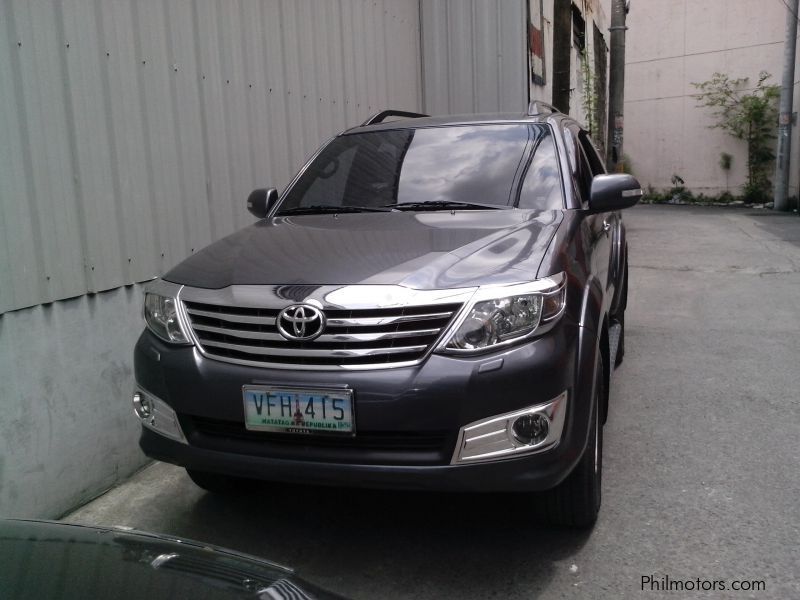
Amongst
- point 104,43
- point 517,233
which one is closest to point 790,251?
point 517,233

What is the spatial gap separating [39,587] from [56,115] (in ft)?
8.84

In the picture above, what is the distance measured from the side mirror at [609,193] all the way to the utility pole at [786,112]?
17015 mm

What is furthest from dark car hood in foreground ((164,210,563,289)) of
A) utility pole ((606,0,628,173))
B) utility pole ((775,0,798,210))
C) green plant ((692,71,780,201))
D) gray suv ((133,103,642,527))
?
green plant ((692,71,780,201))

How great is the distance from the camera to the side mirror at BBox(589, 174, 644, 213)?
3617mm

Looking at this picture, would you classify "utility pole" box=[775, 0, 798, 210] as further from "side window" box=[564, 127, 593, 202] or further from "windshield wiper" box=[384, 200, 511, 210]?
"windshield wiper" box=[384, 200, 511, 210]

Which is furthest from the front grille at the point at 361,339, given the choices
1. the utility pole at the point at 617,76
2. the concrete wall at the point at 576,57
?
the utility pole at the point at 617,76

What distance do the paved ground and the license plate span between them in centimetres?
68

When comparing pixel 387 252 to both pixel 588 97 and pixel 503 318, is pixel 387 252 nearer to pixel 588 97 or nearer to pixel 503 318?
pixel 503 318

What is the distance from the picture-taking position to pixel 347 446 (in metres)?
2.66

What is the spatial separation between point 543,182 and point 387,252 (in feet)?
3.68

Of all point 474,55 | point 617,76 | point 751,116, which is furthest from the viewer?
point 751,116

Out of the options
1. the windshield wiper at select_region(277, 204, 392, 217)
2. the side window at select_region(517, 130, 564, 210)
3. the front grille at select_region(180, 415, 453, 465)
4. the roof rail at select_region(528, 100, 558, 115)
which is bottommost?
the front grille at select_region(180, 415, 453, 465)

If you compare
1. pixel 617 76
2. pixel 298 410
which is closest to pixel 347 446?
pixel 298 410

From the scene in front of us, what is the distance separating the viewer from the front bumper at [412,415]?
8.32ft
